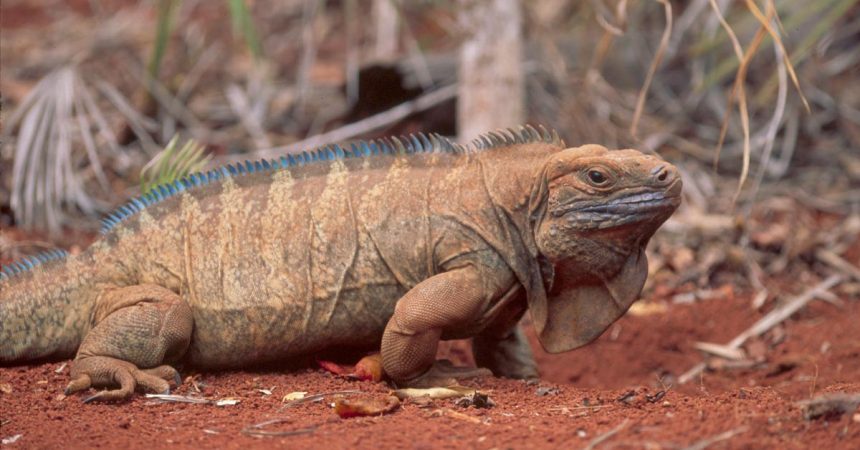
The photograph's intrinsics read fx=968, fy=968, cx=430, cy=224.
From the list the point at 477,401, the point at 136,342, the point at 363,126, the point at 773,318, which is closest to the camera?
the point at 477,401

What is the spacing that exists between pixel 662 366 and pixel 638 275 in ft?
7.37

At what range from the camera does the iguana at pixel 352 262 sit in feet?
16.3

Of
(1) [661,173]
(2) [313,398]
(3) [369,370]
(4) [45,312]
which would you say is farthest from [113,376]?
(1) [661,173]

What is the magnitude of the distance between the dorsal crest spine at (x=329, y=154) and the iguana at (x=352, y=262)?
0.01m

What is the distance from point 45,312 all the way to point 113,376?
0.73 metres

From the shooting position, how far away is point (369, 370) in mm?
5230

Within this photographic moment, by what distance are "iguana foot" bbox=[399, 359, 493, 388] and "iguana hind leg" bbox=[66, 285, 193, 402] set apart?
1242 mm

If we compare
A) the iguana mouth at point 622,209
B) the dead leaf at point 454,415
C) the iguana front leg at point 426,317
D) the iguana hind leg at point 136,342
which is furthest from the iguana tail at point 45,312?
the iguana mouth at point 622,209

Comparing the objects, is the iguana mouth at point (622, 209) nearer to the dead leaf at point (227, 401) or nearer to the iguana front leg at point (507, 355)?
the iguana front leg at point (507, 355)

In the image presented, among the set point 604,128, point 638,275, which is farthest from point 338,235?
point 604,128

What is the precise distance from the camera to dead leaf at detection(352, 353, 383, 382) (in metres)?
5.22

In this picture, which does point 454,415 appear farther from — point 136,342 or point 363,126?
point 363,126

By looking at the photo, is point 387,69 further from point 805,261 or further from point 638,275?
point 638,275

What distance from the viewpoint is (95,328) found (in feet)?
16.7
